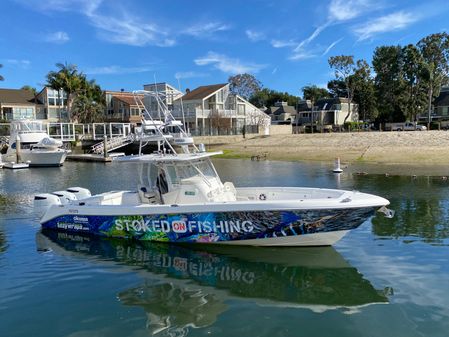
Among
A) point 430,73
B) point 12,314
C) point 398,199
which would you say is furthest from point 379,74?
point 12,314

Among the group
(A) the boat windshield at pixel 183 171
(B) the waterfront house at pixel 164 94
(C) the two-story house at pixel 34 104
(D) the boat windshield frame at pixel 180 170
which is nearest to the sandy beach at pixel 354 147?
(B) the waterfront house at pixel 164 94

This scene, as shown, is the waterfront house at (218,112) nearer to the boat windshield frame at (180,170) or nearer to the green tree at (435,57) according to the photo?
the green tree at (435,57)

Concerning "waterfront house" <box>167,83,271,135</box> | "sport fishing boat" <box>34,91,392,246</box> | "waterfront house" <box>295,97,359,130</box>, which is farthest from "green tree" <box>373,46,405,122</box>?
"sport fishing boat" <box>34,91,392,246</box>

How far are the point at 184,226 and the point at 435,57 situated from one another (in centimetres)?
7170

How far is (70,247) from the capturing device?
12.7m

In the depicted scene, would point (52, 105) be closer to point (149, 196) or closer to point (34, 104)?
point (34, 104)

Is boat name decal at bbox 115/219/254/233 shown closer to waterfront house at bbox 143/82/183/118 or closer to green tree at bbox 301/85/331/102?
waterfront house at bbox 143/82/183/118

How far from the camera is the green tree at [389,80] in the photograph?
76938 millimetres

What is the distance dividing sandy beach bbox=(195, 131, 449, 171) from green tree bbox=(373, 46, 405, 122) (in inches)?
1143

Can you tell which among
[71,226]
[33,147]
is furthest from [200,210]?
[33,147]

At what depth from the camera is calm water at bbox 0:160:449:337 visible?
7566mm

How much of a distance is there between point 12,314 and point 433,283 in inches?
346

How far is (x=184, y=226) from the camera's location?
38.3 feet

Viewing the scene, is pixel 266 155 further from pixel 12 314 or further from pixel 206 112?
pixel 12 314
